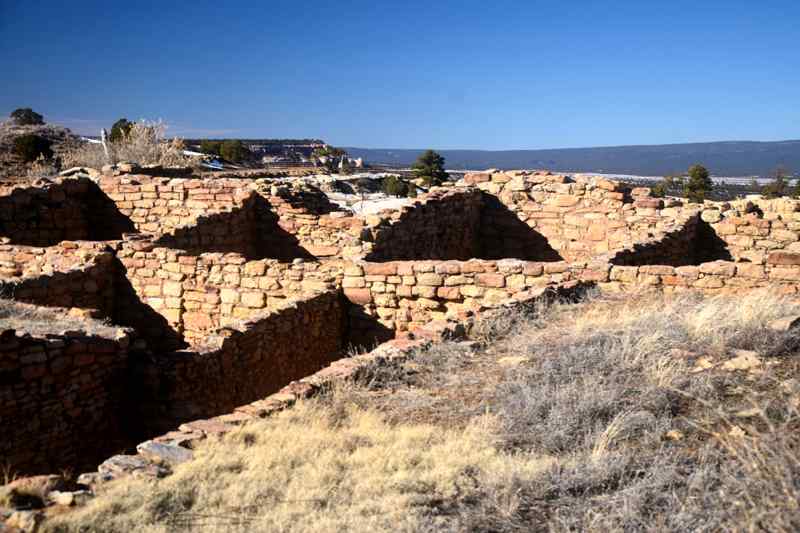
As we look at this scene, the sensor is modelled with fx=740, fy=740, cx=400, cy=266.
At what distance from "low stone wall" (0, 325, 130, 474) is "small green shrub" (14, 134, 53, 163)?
93.5 feet

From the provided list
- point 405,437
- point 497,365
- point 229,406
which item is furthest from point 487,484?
point 229,406

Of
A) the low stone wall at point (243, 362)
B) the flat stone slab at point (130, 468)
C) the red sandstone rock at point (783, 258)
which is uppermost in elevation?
the red sandstone rock at point (783, 258)

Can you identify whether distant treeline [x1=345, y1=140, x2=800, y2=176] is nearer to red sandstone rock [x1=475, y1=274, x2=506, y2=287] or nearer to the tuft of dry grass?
red sandstone rock [x1=475, y1=274, x2=506, y2=287]

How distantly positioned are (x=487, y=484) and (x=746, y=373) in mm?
2711

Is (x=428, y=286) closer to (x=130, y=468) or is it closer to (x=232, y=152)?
(x=130, y=468)

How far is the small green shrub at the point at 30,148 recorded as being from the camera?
108ft

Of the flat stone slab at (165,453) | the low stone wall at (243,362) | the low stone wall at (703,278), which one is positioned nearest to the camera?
the flat stone slab at (165,453)

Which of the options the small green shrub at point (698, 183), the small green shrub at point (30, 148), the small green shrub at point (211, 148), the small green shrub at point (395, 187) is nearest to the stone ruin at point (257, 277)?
the small green shrub at point (395, 187)

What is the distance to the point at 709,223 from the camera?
15.5m

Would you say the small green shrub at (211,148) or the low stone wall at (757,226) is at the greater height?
the small green shrub at (211,148)

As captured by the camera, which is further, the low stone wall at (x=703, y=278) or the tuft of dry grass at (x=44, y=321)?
the low stone wall at (x=703, y=278)

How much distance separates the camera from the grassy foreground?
398 cm

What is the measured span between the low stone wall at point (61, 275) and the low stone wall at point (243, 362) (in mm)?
2961

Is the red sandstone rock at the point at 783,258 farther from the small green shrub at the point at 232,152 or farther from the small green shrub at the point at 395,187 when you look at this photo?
the small green shrub at the point at 232,152
